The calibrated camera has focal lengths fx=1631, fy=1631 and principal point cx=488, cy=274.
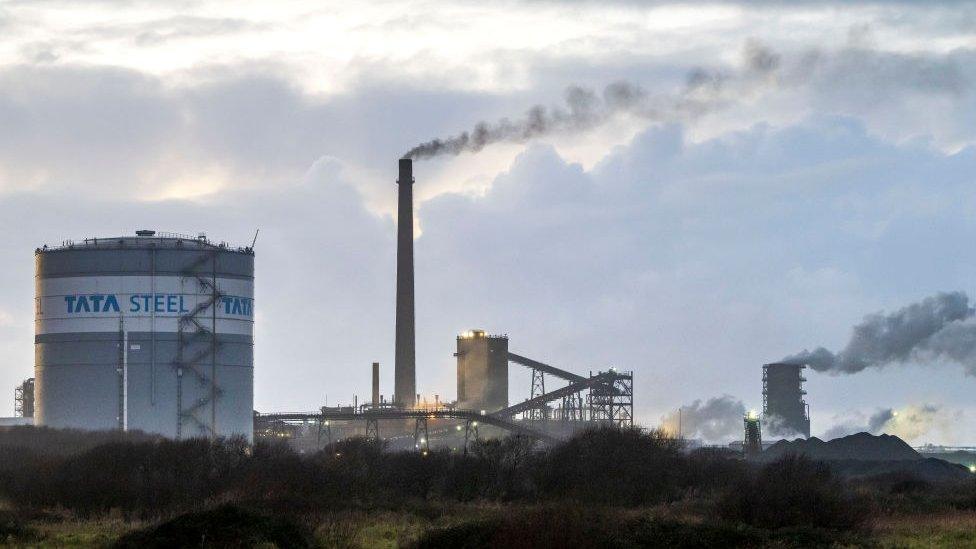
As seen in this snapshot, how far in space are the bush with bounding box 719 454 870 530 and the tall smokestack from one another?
72421 millimetres

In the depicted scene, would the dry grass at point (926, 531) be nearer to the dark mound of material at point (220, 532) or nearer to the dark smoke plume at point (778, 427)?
the dark mound of material at point (220, 532)

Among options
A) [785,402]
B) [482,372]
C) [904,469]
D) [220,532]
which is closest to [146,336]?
[904,469]

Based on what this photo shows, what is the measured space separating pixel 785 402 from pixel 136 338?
8464 cm

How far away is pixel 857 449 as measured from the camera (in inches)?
4380

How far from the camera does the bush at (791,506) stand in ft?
146

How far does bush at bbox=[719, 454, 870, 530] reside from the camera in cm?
4462

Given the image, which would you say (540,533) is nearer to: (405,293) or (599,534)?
(599,534)

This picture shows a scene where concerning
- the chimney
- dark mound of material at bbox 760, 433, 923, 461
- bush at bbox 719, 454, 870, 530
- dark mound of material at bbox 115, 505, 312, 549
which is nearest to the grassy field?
dark mound of material at bbox 115, 505, 312, 549

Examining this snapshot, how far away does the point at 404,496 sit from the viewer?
60.3 m

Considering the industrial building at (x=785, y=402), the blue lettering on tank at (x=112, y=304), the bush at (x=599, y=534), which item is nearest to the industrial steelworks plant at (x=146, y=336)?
the blue lettering on tank at (x=112, y=304)

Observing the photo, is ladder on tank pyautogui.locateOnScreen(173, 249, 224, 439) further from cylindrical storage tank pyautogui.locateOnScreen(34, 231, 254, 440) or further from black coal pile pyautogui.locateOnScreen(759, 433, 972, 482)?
black coal pile pyautogui.locateOnScreen(759, 433, 972, 482)

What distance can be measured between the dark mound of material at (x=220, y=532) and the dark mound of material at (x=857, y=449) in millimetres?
73081

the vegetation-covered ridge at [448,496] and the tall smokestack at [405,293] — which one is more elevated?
the tall smokestack at [405,293]

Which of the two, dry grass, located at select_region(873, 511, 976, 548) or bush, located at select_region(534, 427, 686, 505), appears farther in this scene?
bush, located at select_region(534, 427, 686, 505)
